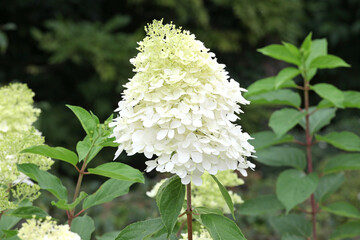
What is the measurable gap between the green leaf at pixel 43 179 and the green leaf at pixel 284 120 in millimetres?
864

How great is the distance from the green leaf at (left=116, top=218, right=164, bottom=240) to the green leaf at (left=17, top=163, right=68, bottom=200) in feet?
0.67

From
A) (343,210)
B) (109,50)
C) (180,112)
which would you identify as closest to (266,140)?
(343,210)

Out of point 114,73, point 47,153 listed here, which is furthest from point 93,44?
point 47,153

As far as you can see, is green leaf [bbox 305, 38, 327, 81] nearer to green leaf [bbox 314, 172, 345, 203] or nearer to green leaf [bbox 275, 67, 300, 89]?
green leaf [bbox 275, 67, 300, 89]

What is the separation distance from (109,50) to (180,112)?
4.03 metres

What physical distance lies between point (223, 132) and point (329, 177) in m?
1.17

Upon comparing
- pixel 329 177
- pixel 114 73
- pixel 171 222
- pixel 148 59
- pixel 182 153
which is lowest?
pixel 171 222

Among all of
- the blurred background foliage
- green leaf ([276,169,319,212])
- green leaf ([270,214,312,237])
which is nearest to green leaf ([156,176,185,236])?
green leaf ([276,169,319,212])

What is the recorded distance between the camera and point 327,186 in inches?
76.1

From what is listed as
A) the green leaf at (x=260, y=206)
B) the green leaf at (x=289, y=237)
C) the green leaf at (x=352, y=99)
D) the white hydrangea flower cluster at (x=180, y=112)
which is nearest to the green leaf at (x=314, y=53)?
the green leaf at (x=352, y=99)

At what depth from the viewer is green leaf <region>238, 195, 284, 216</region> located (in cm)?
181

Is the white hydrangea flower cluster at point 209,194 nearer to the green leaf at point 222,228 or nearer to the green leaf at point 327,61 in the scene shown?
the green leaf at point 222,228

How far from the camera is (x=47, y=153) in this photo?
42.2 inches

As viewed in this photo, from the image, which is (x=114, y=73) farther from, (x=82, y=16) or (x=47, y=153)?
(x=47, y=153)
